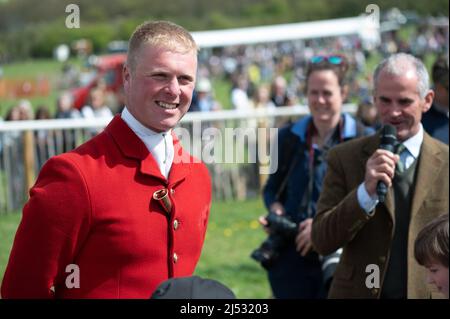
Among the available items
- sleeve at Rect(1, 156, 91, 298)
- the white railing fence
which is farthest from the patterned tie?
the white railing fence

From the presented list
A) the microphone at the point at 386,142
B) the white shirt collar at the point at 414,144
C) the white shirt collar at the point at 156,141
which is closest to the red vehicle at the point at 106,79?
the white shirt collar at the point at 414,144

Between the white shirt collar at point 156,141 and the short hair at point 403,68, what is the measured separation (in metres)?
1.40

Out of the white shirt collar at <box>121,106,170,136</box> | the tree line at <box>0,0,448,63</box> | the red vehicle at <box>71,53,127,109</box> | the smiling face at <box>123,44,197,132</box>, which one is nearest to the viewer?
the smiling face at <box>123,44,197,132</box>

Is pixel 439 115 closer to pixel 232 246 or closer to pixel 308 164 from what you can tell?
pixel 308 164

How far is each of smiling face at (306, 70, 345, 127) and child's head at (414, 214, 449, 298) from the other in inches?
90.4

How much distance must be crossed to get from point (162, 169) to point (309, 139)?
220 centimetres

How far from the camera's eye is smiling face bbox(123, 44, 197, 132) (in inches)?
107

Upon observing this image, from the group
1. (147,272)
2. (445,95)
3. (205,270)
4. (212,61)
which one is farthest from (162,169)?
(212,61)

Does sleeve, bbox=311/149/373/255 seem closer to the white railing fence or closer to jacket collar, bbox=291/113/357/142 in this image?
jacket collar, bbox=291/113/357/142

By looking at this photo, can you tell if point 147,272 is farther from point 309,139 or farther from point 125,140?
point 309,139

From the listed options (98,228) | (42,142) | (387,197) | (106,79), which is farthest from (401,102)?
(106,79)

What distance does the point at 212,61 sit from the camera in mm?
51500

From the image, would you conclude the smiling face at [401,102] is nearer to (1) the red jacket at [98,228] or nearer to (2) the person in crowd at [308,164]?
(2) the person in crowd at [308,164]
